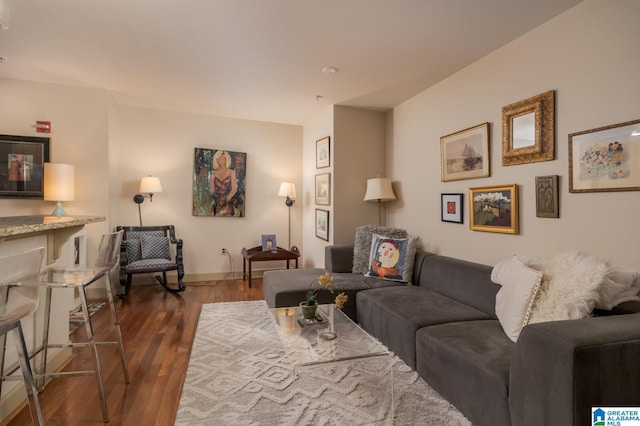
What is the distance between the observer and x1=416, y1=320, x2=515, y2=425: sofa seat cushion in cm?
157

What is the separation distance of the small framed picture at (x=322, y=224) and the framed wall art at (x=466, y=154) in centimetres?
166

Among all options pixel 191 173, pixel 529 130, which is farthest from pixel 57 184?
pixel 529 130

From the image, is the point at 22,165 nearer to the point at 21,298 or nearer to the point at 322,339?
the point at 21,298

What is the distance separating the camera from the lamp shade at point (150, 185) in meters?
4.52

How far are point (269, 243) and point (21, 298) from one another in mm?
3682

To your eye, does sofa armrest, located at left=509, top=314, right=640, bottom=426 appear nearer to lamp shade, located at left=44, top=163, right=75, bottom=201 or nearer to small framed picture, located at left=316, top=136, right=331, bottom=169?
small framed picture, located at left=316, top=136, right=331, bottom=169

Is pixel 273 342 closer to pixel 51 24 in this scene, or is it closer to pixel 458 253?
pixel 458 253

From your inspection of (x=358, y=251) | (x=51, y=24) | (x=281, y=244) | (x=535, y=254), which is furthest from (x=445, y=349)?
(x=281, y=244)

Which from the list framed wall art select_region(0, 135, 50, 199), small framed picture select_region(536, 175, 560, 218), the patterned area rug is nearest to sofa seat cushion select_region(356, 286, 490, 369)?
the patterned area rug

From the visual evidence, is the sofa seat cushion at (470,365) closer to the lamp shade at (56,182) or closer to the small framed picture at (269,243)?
the small framed picture at (269,243)

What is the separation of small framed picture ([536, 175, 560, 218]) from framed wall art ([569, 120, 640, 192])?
11 centimetres

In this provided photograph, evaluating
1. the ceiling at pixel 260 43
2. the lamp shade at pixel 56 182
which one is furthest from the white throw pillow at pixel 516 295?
the lamp shade at pixel 56 182

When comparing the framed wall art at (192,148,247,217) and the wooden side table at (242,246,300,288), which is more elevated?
the framed wall art at (192,148,247,217)

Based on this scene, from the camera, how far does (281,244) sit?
5.53 metres
